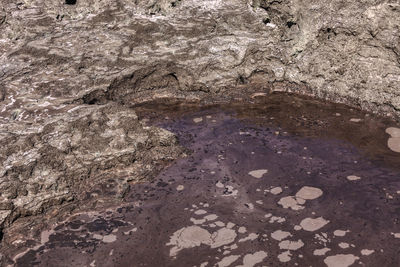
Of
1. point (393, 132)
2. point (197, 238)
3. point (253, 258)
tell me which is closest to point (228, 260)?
point (253, 258)

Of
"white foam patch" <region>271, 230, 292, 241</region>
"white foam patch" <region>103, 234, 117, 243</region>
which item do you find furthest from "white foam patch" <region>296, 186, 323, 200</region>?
"white foam patch" <region>103, 234, 117, 243</region>

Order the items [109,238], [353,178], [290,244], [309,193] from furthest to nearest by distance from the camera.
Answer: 1. [353,178]
2. [309,193]
3. [109,238]
4. [290,244]

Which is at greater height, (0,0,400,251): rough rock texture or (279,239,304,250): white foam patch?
(0,0,400,251): rough rock texture

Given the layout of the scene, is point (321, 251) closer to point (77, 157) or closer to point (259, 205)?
point (259, 205)

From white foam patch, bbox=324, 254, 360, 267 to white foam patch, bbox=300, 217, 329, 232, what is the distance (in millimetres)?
234

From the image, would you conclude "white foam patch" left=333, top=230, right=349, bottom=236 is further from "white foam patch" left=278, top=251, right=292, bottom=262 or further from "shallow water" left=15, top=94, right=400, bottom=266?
"white foam patch" left=278, top=251, right=292, bottom=262

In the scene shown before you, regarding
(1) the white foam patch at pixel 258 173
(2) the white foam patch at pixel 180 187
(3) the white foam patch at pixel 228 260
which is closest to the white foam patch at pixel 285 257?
(3) the white foam patch at pixel 228 260

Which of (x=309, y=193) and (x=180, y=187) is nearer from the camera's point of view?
(x=309, y=193)

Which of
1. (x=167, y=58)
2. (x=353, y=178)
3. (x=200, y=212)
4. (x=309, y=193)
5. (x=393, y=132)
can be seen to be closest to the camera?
(x=200, y=212)

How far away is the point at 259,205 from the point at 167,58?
6.44 feet

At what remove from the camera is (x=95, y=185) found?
9.61 feet

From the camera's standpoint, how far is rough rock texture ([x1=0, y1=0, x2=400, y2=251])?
3303 millimetres

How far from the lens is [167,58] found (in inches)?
162

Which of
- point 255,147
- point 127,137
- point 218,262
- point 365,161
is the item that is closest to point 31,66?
point 127,137
